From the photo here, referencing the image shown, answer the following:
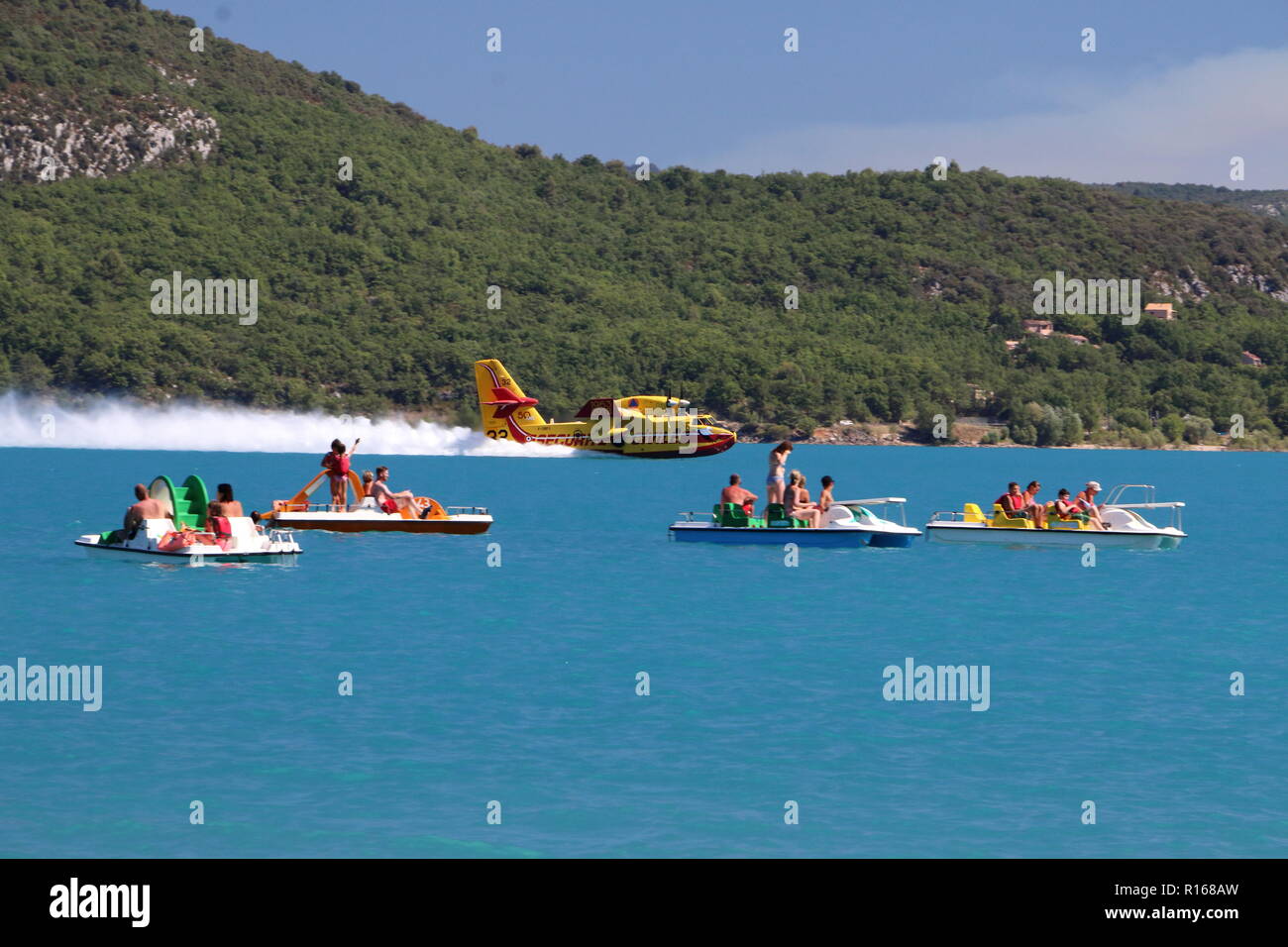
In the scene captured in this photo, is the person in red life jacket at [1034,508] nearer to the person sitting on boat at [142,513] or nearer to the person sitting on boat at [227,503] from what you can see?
the person sitting on boat at [227,503]

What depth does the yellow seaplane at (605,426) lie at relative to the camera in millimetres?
105812

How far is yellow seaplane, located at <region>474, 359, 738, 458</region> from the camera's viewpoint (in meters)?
106

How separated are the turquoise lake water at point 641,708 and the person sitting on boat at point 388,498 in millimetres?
1603

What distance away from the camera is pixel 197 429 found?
157875mm

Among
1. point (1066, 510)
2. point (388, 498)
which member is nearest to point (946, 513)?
point (1066, 510)

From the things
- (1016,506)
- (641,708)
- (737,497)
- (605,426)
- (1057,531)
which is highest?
(605,426)

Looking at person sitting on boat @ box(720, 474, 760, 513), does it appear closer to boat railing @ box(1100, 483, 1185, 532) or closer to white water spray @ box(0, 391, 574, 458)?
boat railing @ box(1100, 483, 1185, 532)

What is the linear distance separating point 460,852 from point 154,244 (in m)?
191

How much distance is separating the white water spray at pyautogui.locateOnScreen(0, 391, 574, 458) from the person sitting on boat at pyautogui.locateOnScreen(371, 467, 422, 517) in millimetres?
95827

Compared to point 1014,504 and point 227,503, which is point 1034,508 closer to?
point 1014,504

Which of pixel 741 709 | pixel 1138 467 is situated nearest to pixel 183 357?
pixel 1138 467

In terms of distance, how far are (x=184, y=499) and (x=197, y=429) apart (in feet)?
411

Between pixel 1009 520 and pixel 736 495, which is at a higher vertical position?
pixel 736 495

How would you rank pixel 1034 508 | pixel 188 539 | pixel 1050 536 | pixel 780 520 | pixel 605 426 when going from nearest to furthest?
pixel 188 539
pixel 780 520
pixel 1034 508
pixel 1050 536
pixel 605 426
